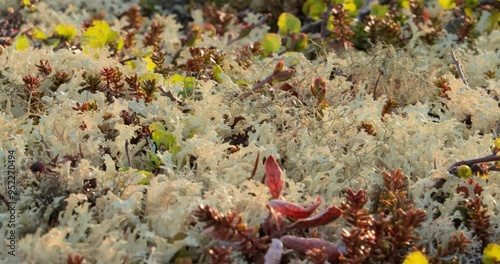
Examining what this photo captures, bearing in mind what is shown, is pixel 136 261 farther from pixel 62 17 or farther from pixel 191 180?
pixel 62 17

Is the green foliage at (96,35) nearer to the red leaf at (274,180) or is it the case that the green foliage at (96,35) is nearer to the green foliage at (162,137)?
the green foliage at (162,137)

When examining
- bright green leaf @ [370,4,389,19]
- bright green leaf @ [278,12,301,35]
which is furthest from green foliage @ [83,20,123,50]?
bright green leaf @ [370,4,389,19]

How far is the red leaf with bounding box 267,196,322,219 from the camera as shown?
161cm

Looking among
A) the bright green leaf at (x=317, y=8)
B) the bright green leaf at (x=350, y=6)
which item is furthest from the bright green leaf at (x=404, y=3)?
the bright green leaf at (x=317, y=8)

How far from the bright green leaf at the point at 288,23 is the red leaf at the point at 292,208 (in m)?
1.60

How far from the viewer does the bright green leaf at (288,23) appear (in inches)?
122

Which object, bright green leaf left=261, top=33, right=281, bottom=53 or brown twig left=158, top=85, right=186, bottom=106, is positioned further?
bright green leaf left=261, top=33, right=281, bottom=53

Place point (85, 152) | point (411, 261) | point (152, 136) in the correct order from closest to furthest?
1. point (411, 261)
2. point (85, 152)
3. point (152, 136)

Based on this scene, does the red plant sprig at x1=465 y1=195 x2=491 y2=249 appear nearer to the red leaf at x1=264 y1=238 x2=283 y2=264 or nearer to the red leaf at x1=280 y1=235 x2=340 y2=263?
the red leaf at x1=280 y1=235 x2=340 y2=263

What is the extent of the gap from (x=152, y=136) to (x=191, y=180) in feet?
0.91

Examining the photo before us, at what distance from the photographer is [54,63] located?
2451 mm

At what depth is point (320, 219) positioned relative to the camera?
5.26ft

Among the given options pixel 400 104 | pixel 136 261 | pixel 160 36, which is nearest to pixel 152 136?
Answer: pixel 136 261

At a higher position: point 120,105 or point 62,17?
point 120,105
